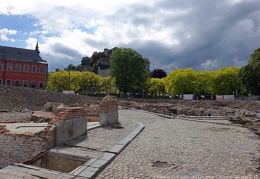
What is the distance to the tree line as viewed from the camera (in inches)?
2055

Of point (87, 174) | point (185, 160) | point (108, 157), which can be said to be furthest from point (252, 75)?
point (87, 174)

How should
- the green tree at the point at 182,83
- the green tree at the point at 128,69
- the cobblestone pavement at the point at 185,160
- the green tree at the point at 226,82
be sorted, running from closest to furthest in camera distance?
the cobblestone pavement at the point at 185,160
the green tree at the point at 226,82
the green tree at the point at 128,69
the green tree at the point at 182,83

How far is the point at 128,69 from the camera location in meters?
66.0

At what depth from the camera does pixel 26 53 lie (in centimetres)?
7194

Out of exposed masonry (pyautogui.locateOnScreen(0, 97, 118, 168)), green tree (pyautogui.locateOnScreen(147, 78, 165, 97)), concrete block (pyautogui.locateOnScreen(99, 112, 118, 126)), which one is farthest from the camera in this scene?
green tree (pyautogui.locateOnScreen(147, 78, 165, 97))

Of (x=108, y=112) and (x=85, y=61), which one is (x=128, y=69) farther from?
(x=85, y=61)

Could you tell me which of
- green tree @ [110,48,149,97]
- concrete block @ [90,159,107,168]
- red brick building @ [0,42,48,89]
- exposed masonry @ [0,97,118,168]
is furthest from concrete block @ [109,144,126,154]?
red brick building @ [0,42,48,89]

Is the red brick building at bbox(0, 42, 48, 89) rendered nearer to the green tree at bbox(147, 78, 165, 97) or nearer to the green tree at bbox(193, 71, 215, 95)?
the green tree at bbox(147, 78, 165, 97)

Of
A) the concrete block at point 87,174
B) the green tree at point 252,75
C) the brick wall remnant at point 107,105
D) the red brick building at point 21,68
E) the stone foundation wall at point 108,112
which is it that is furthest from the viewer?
the red brick building at point 21,68

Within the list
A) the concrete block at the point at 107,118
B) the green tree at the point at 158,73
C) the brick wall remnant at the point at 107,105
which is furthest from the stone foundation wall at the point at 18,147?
the green tree at the point at 158,73

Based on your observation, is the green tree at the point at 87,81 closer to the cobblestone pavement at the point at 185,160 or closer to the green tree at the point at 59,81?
the green tree at the point at 59,81

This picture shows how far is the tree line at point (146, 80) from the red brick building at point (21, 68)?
5777 millimetres

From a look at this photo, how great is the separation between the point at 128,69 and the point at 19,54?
3312 centimetres

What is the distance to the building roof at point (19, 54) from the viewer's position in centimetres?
6856
